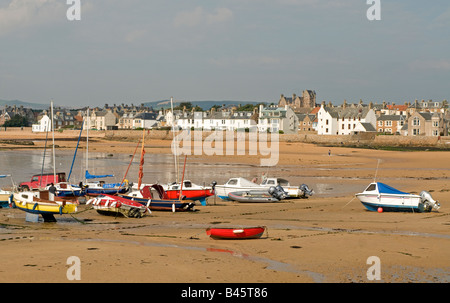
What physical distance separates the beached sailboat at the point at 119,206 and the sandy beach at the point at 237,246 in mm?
455

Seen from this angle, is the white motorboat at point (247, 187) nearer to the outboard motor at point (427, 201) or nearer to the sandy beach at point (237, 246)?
the sandy beach at point (237, 246)

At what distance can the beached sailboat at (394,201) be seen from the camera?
25.6 m

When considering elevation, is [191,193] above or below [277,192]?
above

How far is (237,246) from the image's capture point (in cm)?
1800

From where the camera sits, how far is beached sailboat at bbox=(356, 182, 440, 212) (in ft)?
83.9

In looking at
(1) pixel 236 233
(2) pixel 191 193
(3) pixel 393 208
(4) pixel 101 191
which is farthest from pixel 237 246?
(4) pixel 101 191

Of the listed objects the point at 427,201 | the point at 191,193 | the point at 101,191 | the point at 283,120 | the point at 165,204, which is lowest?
the point at 101,191

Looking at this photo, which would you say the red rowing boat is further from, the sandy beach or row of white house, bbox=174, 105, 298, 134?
row of white house, bbox=174, 105, 298, 134

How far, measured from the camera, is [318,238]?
63.4ft

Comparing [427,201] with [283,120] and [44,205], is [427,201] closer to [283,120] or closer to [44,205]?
[44,205]

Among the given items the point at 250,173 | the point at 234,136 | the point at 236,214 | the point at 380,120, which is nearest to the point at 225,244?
the point at 236,214

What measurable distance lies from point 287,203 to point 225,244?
1358cm

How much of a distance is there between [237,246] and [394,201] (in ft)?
36.6

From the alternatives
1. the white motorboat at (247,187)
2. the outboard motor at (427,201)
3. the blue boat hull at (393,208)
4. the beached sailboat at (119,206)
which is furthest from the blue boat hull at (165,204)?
the outboard motor at (427,201)
